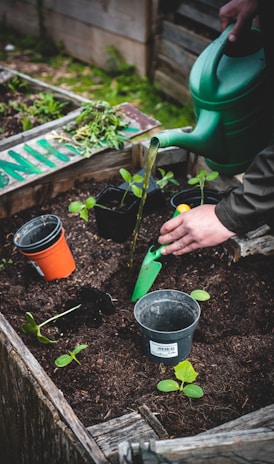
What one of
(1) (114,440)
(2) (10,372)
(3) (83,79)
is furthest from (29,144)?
(3) (83,79)

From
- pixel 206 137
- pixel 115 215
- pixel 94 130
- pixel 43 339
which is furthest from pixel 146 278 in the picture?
pixel 94 130

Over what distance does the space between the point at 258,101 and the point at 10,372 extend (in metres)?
1.55

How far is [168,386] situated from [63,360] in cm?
39

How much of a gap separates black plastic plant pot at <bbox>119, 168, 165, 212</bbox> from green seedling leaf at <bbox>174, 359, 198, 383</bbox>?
106cm

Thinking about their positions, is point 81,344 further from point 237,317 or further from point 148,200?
point 148,200

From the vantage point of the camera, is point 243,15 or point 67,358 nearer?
point 67,358

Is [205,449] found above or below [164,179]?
above

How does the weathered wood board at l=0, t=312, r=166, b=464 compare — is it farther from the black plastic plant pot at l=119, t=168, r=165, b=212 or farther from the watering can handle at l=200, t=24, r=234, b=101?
the watering can handle at l=200, t=24, r=234, b=101

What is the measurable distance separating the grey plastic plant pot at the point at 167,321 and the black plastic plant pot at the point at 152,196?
2.44 ft

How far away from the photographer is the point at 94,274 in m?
2.51

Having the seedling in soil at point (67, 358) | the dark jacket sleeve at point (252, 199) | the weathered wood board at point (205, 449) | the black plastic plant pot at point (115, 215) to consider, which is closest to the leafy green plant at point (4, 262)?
the black plastic plant pot at point (115, 215)

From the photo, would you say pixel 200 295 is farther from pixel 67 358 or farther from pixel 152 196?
pixel 152 196

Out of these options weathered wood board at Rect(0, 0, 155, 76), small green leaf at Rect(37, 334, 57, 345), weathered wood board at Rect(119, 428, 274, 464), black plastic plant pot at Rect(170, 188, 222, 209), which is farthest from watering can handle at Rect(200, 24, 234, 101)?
weathered wood board at Rect(0, 0, 155, 76)

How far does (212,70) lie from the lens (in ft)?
8.11
